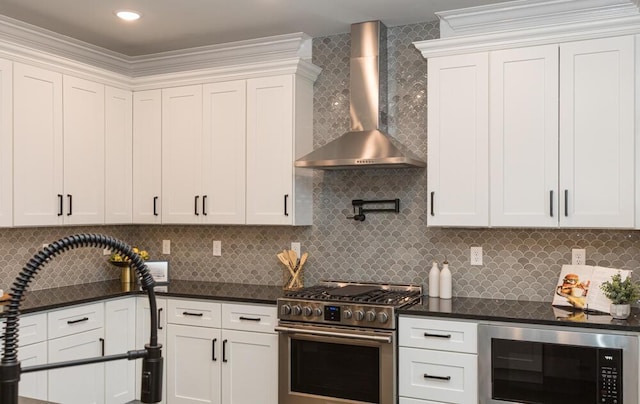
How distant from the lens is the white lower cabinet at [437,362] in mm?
3252

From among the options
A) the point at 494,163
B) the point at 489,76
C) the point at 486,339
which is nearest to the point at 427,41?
the point at 489,76

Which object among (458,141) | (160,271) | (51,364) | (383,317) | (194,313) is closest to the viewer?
(51,364)

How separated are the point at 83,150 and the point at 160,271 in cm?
106

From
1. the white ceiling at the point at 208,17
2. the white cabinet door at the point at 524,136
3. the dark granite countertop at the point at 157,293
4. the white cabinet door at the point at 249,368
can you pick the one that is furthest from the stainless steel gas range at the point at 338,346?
the white ceiling at the point at 208,17

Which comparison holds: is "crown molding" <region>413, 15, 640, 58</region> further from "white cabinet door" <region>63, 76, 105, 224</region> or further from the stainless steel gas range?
"white cabinet door" <region>63, 76, 105, 224</region>

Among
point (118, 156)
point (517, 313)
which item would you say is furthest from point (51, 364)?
point (118, 156)

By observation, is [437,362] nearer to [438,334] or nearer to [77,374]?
[438,334]

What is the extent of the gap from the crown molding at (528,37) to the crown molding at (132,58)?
988 mm

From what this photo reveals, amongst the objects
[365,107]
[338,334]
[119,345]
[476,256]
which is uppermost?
[365,107]

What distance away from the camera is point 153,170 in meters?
4.60

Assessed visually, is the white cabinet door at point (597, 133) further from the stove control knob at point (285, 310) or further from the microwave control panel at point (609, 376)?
the stove control knob at point (285, 310)

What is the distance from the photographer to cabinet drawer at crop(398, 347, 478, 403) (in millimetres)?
3252

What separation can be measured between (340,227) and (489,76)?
4.81 feet

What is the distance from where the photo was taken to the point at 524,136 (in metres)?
3.47
